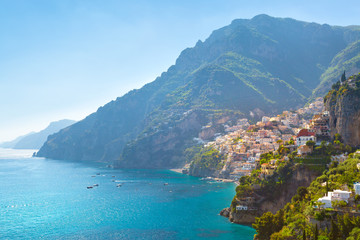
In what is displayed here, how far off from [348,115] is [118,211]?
5946cm

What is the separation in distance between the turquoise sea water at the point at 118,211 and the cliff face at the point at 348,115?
28.4 meters

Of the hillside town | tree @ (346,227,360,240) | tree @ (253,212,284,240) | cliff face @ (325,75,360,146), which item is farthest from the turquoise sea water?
cliff face @ (325,75,360,146)

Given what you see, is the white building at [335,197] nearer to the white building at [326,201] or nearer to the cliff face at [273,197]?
the white building at [326,201]

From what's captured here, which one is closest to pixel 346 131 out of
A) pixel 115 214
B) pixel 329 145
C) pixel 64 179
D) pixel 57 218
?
pixel 329 145

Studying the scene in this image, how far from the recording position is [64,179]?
499 ft

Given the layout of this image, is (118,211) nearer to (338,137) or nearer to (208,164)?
(338,137)

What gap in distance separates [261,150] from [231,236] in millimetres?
75111

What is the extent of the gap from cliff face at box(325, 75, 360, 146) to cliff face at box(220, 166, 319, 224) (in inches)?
486

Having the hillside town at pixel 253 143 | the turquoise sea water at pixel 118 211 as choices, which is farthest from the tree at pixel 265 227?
the hillside town at pixel 253 143

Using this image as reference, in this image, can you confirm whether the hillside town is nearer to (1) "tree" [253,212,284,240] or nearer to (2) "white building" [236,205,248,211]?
(2) "white building" [236,205,248,211]

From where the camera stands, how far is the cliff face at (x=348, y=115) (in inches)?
2645

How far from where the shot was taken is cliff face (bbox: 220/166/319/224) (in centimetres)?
6459

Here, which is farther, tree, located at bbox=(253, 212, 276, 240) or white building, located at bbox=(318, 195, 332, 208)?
tree, located at bbox=(253, 212, 276, 240)

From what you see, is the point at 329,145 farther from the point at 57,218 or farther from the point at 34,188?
the point at 34,188
